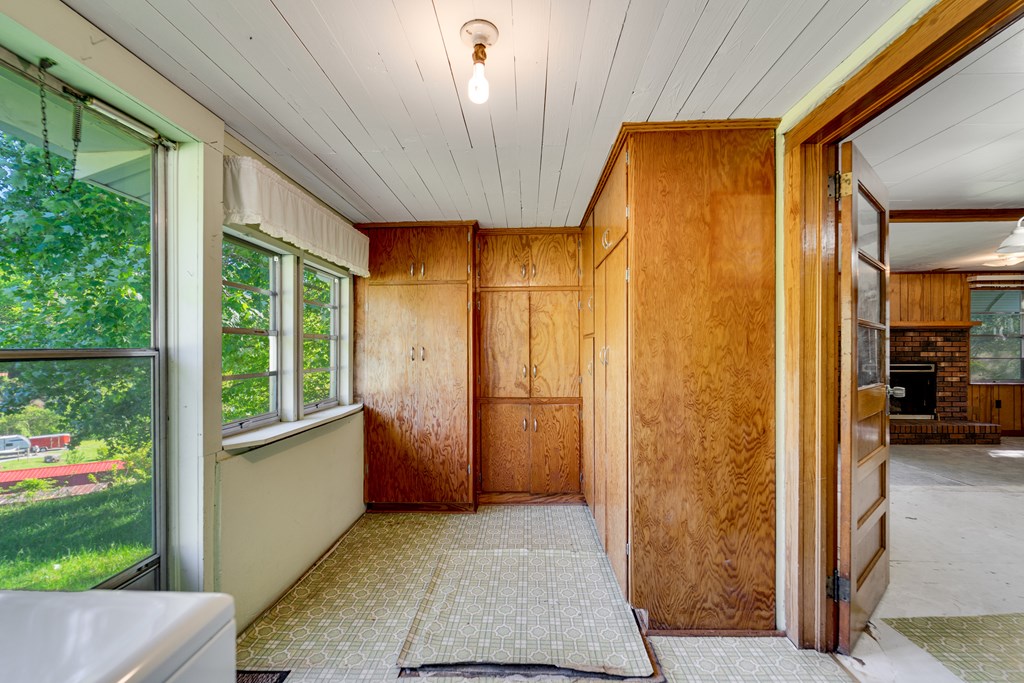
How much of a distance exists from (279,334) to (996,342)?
868 cm

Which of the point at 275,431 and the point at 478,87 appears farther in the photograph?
the point at 275,431

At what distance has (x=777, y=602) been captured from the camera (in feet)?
5.66

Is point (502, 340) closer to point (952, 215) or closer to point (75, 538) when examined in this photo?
point (75, 538)

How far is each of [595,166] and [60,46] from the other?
6.50 feet

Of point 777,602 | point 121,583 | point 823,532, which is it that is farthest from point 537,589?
point 121,583

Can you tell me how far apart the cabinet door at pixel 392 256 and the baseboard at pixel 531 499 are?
180 centimetres

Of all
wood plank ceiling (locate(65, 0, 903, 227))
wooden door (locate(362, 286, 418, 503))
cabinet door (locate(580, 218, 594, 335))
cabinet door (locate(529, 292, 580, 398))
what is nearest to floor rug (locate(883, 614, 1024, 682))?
cabinet door (locate(580, 218, 594, 335))

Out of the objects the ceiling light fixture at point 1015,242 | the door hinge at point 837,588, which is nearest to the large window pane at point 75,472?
the door hinge at point 837,588

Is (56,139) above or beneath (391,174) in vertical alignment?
beneath

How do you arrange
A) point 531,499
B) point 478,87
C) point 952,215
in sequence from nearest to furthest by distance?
1. point 478,87
2. point 952,215
3. point 531,499

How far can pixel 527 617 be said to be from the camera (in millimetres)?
1852

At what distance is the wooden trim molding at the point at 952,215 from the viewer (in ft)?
9.44

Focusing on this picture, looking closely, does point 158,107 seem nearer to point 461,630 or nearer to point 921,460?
point 461,630

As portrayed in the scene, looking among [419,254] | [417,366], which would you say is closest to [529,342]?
[417,366]
